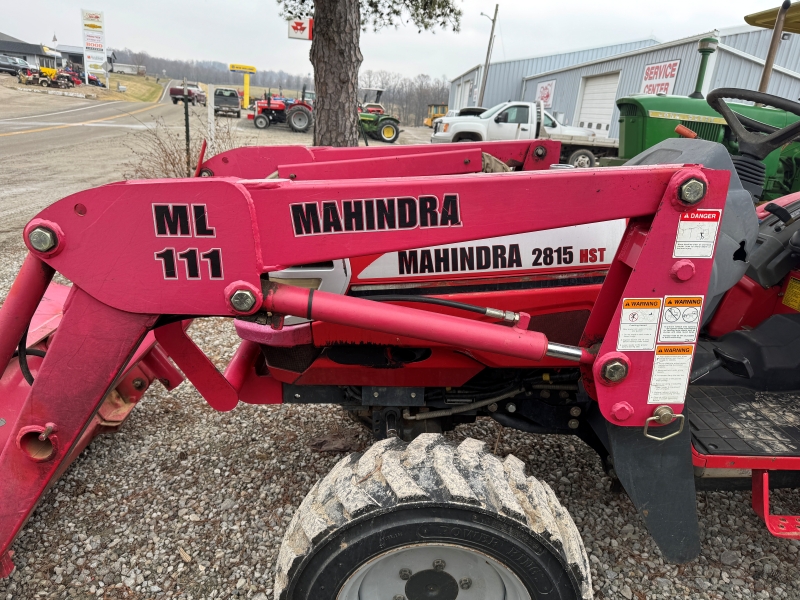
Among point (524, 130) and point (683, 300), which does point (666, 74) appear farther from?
point (683, 300)

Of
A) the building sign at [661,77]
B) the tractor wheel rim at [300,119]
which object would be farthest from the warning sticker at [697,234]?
the tractor wheel rim at [300,119]

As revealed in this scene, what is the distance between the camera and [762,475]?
71.9 inches

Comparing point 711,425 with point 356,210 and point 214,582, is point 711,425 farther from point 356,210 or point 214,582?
point 214,582

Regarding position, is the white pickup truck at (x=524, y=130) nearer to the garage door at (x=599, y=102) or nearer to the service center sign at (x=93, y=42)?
the garage door at (x=599, y=102)

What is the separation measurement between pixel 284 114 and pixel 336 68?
2098cm

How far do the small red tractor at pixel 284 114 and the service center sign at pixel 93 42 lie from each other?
99.4 feet

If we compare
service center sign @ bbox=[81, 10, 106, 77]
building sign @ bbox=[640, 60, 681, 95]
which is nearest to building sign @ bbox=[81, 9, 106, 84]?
service center sign @ bbox=[81, 10, 106, 77]

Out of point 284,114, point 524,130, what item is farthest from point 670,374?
point 284,114

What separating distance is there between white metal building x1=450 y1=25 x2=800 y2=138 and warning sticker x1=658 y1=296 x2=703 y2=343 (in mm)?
15853

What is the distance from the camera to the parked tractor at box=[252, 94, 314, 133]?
952 inches

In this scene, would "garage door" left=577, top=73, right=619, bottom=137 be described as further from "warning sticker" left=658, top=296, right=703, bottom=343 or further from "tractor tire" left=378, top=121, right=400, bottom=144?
"warning sticker" left=658, top=296, right=703, bottom=343

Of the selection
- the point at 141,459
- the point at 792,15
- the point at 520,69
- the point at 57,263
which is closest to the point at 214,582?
the point at 141,459

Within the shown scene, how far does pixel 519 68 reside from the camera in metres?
32.3

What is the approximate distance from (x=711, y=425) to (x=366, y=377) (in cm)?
127
